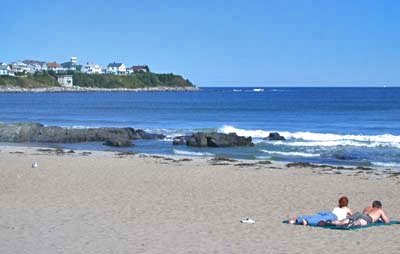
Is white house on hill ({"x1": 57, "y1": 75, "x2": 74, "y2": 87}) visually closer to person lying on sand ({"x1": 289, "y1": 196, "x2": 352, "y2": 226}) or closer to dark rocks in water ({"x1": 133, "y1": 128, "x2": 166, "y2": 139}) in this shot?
dark rocks in water ({"x1": 133, "y1": 128, "x2": 166, "y2": 139})

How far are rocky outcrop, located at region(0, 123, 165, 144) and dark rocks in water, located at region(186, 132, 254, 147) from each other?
456 centimetres

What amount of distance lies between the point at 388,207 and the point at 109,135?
22978mm

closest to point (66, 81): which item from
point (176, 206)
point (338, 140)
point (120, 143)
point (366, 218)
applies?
point (120, 143)

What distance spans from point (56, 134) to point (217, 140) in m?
9.96

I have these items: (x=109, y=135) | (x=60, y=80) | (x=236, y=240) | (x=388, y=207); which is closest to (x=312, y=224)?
(x=236, y=240)

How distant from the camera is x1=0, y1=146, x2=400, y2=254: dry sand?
9.59 meters

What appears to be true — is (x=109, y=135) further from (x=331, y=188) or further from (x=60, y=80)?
(x=60, y=80)

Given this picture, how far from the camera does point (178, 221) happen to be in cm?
1151

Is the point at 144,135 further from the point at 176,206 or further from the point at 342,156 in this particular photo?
the point at 176,206

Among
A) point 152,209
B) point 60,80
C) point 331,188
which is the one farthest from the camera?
point 60,80

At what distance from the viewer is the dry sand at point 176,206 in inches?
378

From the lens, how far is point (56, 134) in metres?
34.8

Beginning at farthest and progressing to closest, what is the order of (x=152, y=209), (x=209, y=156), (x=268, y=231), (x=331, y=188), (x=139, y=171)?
(x=209, y=156), (x=139, y=171), (x=331, y=188), (x=152, y=209), (x=268, y=231)

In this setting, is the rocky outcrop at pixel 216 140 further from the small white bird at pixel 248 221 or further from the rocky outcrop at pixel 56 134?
the small white bird at pixel 248 221
